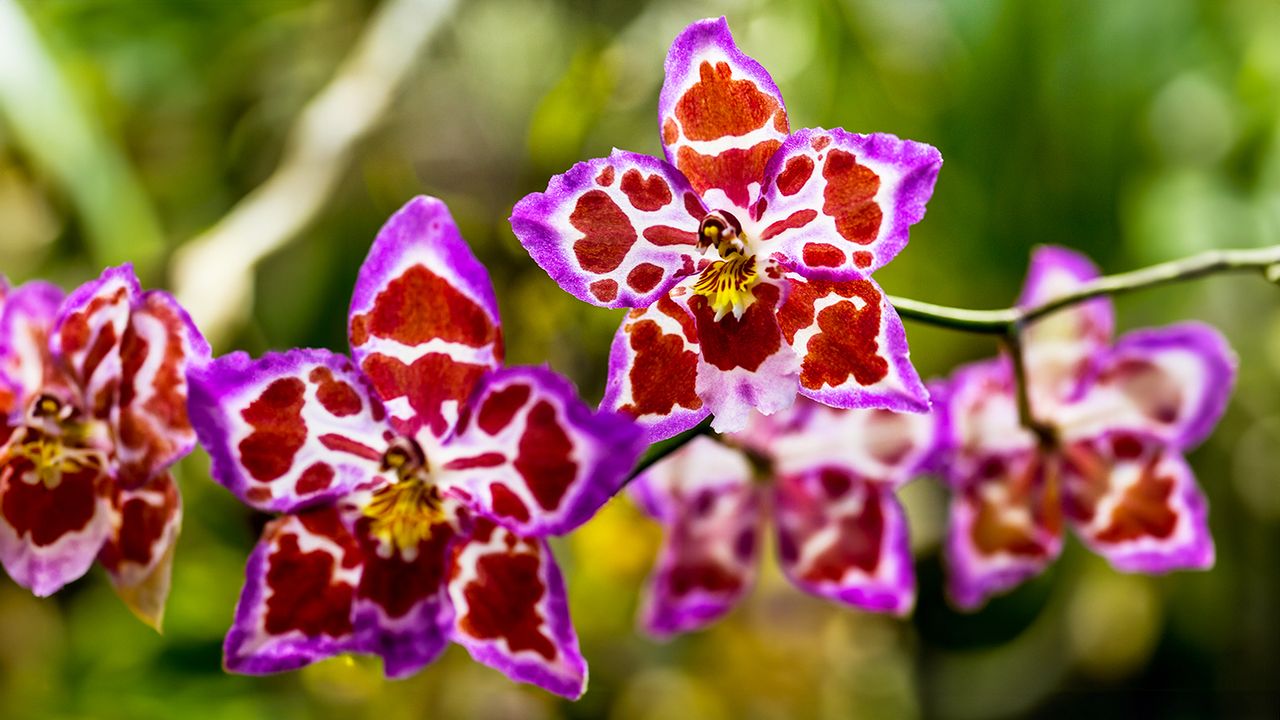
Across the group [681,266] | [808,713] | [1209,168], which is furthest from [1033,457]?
[1209,168]

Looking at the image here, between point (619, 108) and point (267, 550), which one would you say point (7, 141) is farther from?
point (267, 550)

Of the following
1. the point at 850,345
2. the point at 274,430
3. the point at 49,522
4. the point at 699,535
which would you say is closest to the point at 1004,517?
the point at 699,535

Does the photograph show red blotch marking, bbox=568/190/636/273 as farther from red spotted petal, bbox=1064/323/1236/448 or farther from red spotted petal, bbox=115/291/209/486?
red spotted petal, bbox=1064/323/1236/448

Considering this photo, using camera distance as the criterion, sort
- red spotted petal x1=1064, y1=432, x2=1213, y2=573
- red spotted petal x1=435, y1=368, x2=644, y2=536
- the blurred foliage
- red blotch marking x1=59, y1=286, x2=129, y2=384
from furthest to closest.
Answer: the blurred foliage
red spotted petal x1=1064, y1=432, x2=1213, y2=573
red blotch marking x1=59, y1=286, x2=129, y2=384
red spotted petal x1=435, y1=368, x2=644, y2=536

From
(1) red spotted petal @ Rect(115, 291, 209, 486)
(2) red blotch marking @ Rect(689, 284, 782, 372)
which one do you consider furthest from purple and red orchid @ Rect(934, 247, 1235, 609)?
(1) red spotted petal @ Rect(115, 291, 209, 486)

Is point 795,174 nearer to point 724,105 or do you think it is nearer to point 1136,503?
point 724,105

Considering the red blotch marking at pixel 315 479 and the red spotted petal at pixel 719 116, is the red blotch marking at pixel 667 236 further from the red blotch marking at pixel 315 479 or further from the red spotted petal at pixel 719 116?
the red blotch marking at pixel 315 479

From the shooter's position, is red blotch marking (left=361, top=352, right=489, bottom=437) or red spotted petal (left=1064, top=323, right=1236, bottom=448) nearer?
red blotch marking (left=361, top=352, right=489, bottom=437)

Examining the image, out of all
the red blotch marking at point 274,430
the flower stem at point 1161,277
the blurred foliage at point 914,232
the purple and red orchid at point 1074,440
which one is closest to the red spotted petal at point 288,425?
the red blotch marking at point 274,430
